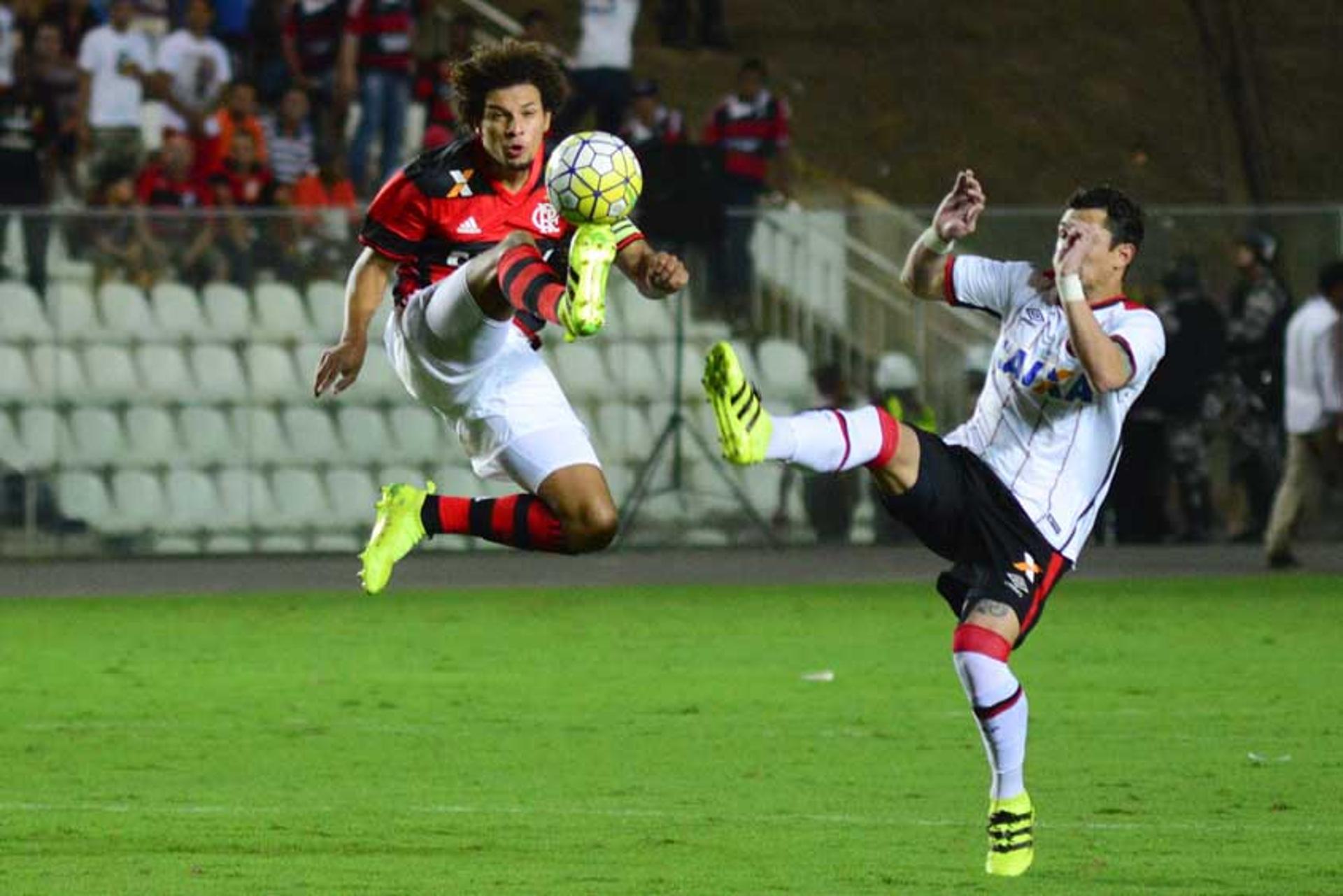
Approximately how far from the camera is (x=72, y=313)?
19.6 meters

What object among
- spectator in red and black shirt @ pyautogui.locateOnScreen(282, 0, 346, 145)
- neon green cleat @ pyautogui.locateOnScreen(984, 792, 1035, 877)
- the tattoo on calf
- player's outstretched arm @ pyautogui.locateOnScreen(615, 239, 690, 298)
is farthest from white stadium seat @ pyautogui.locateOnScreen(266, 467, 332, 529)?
neon green cleat @ pyautogui.locateOnScreen(984, 792, 1035, 877)

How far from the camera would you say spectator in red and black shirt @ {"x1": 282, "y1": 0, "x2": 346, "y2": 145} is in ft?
72.8

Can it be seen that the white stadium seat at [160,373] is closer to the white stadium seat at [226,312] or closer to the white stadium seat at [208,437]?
the white stadium seat at [208,437]

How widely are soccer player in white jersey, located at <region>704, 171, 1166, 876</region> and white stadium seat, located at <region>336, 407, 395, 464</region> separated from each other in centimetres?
1169

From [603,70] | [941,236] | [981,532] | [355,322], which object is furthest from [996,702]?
[603,70]

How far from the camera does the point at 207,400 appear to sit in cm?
1980

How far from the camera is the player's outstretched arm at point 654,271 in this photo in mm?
8086

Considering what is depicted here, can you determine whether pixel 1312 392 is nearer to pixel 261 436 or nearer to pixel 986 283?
pixel 261 436

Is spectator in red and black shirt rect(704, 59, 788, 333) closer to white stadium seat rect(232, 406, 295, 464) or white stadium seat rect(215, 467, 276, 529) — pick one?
white stadium seat rect(232, 406, 295, 464)

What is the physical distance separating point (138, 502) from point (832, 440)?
12647 millimetres

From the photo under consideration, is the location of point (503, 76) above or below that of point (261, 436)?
above

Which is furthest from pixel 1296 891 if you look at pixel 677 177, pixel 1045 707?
pixel 677 177

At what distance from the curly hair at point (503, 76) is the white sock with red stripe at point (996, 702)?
2.47 m

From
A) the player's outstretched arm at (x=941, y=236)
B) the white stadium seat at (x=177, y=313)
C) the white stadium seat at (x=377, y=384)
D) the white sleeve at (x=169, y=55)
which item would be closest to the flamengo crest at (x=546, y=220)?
the player's outstretched arm at (x=941, y=236)
